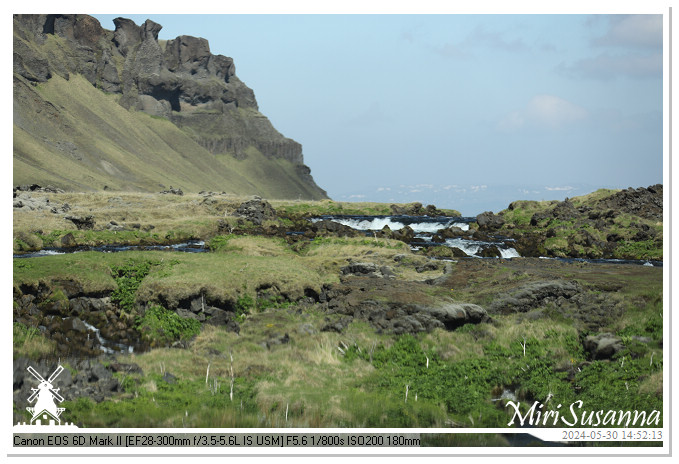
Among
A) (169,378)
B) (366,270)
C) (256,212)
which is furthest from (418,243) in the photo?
(169,378)

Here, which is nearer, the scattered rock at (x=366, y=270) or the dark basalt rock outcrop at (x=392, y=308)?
the dark basalt rock outcrop at (x=392, y=308)

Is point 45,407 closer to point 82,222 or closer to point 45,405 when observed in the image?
point 45,405

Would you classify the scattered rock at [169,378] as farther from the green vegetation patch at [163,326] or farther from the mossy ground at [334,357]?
the green vegetation patch at [163,326]

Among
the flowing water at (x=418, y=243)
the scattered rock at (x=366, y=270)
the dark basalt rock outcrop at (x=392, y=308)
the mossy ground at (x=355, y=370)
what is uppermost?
the flowing water at (x=418, y=243)

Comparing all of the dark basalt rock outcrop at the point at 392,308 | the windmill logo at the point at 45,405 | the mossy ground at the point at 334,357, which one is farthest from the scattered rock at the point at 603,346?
the windmill logo at the point at 45,405

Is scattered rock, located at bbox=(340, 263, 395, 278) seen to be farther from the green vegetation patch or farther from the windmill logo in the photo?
the windmill logo

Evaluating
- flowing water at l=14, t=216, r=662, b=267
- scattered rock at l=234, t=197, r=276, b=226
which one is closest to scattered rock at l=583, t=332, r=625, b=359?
flowing water at l=14, t=216, r=662, b=267

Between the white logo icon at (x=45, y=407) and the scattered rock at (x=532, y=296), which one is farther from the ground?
the scattered rock at (x=532, y=296)

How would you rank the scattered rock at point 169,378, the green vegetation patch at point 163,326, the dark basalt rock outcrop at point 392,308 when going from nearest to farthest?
the scattered rock at point 169,378 → the green vegetation patch at point 163,326 → the dark basalt rock outcrop at point 392,308

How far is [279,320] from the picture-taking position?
1092 inches

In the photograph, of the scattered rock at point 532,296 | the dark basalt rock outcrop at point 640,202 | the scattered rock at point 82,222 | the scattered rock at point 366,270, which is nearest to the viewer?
the scattered rock at point 532,296

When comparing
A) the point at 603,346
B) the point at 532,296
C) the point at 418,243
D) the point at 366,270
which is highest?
the point at 418,243

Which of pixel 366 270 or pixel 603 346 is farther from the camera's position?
pixel 366 270
